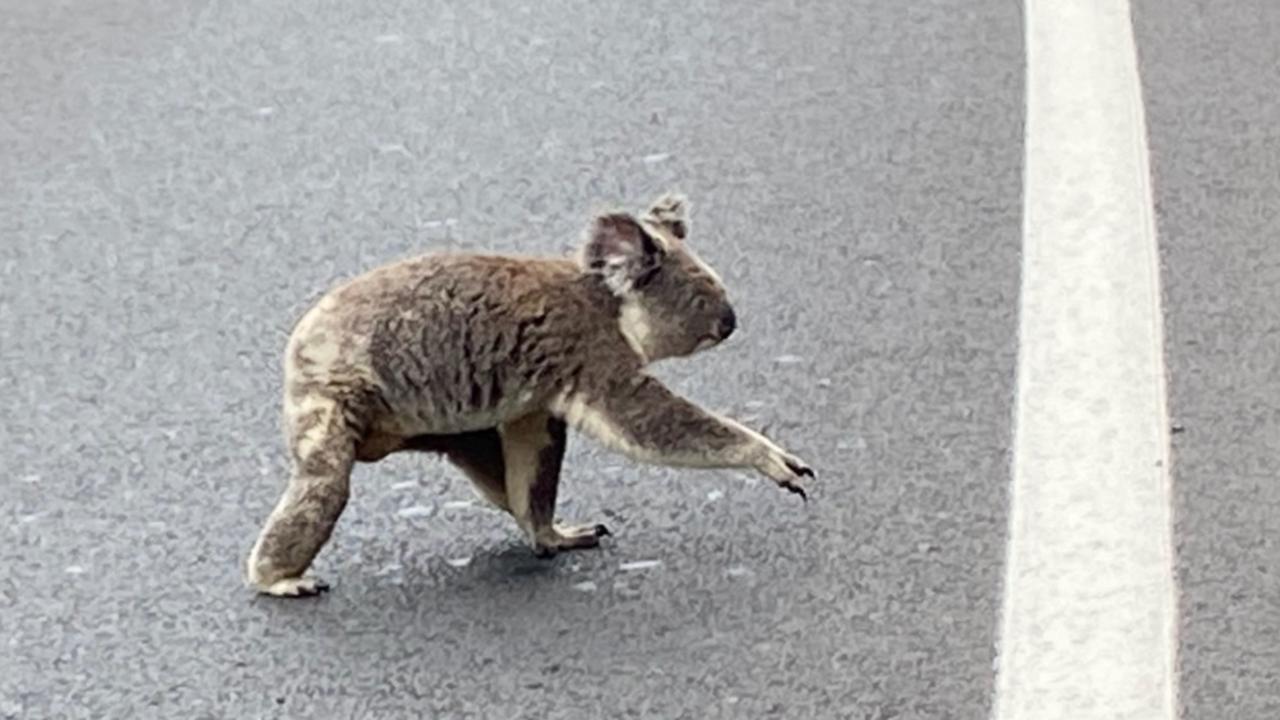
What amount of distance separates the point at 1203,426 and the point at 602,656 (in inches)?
34.2

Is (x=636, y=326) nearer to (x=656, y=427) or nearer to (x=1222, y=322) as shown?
(x=656, y=427)

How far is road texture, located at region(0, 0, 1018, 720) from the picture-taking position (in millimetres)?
2756

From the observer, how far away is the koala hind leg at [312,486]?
280 cm

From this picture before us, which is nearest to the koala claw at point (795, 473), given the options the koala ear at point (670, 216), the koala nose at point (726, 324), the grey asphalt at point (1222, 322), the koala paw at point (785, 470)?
the koala paw at point (785, 470)

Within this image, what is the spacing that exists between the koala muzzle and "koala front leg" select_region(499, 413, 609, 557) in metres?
0.21

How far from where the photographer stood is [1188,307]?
3543 mm

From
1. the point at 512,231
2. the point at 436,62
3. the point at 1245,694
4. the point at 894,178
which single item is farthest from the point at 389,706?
the point at 436,62

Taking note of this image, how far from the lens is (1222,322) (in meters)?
3.49

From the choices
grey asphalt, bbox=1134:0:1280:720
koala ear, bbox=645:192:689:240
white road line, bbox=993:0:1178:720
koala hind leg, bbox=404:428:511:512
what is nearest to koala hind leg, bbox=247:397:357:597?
koala hind leg, bbox=404:428:511:512

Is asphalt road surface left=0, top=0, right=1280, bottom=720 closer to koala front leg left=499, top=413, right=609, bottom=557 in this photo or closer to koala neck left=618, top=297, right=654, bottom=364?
koala front leg left=499, top=413, right=609, bottom=557

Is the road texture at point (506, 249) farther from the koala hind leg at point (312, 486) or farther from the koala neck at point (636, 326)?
the koala neck at point (636, 326)

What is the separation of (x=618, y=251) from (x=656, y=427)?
21cm

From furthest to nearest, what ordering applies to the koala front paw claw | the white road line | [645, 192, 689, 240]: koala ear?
[645, 192, 689, 240]: koala ear → the koala front paw claw → the white road line

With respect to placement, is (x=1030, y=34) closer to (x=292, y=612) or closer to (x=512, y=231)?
(x=512, y=231)
